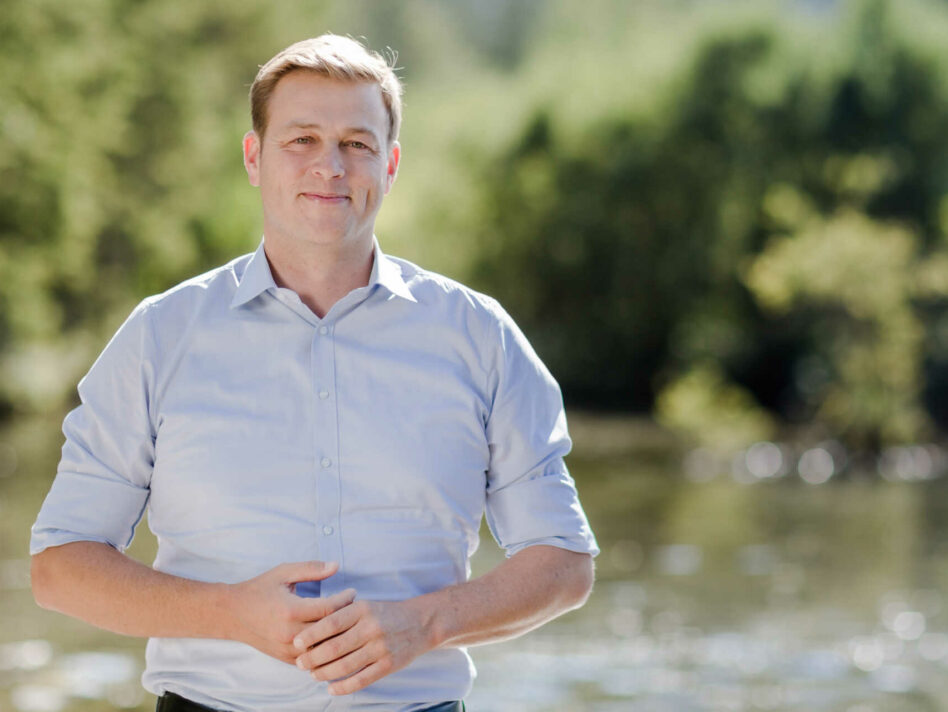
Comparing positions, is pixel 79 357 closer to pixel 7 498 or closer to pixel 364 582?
pixel 7 498

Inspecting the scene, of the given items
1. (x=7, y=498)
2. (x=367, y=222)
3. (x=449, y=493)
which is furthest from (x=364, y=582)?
(x=7, y=498)

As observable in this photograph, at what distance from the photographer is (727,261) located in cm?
2594

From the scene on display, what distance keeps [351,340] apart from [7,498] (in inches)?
535

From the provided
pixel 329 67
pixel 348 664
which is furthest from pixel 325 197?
pixel 348 664

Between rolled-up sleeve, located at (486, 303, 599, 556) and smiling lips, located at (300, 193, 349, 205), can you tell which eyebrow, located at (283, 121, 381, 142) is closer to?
smiling lips, located at (300, 193, 349, 205)

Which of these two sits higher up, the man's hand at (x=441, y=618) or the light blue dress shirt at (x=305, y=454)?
the light blue dress shirt at (x=305, y=454)

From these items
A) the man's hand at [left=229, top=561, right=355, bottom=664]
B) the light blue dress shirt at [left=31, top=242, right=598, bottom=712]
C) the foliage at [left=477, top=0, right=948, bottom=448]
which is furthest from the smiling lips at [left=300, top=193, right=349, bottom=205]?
the foliage at [left=477, top=0, right=948, bottom=448]

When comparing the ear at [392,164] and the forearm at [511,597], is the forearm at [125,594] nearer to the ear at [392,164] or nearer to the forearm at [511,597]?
the forearm at [511,597]

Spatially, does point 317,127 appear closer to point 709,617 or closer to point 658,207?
point 709,617

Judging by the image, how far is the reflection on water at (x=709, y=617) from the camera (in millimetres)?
7793

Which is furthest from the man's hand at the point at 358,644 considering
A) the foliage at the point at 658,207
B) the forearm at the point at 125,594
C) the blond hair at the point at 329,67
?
the foliage at the point at 658,207

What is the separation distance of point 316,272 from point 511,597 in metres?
0.49

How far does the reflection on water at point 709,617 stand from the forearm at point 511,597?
5.61 metres

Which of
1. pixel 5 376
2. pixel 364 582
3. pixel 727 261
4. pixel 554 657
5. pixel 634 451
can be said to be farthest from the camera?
pixel 727 261
